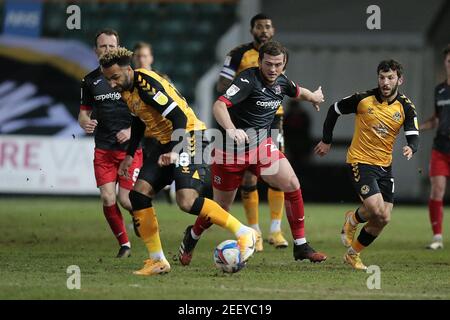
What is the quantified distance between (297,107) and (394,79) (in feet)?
36.5

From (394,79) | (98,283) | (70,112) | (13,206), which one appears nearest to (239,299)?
(98,283)

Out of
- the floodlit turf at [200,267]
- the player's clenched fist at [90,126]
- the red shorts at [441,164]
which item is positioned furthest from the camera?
the red shorts at [441,164]

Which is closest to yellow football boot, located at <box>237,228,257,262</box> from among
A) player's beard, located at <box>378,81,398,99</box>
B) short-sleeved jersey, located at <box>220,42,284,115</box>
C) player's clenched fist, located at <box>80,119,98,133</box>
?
player's beard, located at <box>378,81,398,99</box>

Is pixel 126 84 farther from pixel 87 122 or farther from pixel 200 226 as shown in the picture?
pixel 87 122

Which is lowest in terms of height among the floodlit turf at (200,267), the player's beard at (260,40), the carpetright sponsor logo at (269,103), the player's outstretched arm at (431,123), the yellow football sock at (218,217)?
the floodlit turf at (200,267)

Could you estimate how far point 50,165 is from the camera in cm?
1947

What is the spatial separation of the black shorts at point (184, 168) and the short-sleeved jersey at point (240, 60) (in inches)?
115

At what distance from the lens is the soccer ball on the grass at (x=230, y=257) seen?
897 cm

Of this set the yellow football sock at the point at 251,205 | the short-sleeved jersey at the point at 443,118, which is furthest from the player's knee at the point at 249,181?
the short-sleeved jersey at the point at 443,118

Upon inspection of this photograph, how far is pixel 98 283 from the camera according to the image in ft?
28.0

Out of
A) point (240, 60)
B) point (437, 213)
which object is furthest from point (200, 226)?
point (437, 213)

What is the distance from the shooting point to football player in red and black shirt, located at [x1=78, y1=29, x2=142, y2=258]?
11008mm

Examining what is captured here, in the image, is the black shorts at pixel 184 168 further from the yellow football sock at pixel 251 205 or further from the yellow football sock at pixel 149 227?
the yellow football sock at pixel 251 205

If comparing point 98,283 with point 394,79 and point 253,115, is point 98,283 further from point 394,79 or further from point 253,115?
point 394,79
